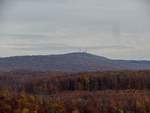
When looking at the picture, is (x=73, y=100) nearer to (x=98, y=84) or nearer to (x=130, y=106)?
(x=130, y=106)

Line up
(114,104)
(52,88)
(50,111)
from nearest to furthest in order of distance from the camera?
(50,111) → (114,104) → (52,88)

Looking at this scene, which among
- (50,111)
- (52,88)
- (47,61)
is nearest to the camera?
(50,111)

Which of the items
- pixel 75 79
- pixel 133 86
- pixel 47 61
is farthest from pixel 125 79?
pixel 47 61

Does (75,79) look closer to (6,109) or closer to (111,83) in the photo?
(111,83)

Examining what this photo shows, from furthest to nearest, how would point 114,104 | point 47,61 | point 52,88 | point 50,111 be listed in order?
point 47,61 → point 52,88 → point 114,104 → point 50,111

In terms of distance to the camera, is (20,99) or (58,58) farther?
(58,58)

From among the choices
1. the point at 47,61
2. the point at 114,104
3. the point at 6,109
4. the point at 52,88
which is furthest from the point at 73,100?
the point at 47,61
